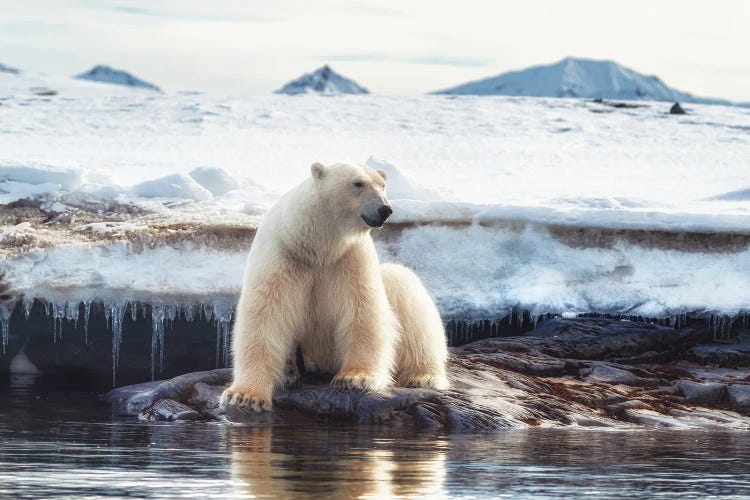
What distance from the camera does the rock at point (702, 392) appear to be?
9406mm

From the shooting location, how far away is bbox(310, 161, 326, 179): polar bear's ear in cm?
762

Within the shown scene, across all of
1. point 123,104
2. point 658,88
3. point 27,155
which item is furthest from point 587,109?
point 658,88

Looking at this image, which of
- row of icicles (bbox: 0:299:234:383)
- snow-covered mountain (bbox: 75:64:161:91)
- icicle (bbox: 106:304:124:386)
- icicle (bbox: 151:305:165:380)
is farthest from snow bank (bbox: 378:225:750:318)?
snow-covered mountain (bbox: 75:64:161:91)

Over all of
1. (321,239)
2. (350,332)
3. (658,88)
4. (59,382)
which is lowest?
(59,382)

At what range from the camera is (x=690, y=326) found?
11664mm

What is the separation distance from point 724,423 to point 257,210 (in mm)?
6120

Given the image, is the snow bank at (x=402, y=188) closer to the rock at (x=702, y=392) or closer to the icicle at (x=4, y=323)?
the icicle at (x=4, y=323)

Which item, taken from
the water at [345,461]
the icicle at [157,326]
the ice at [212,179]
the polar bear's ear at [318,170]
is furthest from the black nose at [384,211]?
the ice at [212,179]

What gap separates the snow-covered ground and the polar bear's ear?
372cm

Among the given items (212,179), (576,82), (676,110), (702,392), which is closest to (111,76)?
(576,82)

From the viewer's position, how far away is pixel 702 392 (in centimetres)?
948

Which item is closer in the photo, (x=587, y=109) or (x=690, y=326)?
(x=690, y=326)

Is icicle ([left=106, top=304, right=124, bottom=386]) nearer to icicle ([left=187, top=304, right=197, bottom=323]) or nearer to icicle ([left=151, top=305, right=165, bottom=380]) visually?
icicle ([left=151, top=305, right=165, bottom=380])

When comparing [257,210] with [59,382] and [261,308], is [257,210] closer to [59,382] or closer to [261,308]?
[59,382]
